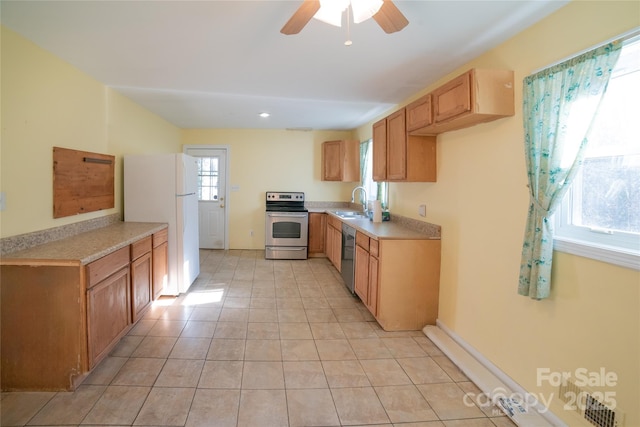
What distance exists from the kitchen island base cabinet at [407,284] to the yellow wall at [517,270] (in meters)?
0.13

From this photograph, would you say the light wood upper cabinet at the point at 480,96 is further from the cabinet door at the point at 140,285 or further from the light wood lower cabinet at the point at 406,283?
the cabinet door at the point at 140,285

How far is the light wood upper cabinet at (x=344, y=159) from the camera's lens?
221 inches

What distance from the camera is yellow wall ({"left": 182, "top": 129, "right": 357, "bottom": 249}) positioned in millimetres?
6062

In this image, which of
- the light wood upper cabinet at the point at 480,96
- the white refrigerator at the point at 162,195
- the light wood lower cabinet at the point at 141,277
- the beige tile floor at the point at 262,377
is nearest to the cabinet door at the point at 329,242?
the beige tile floor at the point at 262,377

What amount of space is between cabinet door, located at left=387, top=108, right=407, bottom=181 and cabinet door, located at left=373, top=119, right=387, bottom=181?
0.29ft

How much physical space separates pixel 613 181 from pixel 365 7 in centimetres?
145

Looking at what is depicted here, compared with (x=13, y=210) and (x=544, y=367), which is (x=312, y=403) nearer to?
(x=544, y=367)

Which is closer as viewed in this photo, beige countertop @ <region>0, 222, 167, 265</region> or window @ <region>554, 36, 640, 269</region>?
window @ <region>554, 36, 640, 269</region>

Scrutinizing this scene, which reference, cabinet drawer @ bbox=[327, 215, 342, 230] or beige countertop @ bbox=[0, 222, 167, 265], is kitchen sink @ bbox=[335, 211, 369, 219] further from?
beige countertop @ bbox=[0, 222, 167, 265]

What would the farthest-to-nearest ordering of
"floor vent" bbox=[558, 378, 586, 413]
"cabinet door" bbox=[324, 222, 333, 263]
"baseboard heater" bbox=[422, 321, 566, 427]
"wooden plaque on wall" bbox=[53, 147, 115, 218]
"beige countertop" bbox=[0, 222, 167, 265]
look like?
"cabinet door" bbox=[324, 222, 333, 263] → "wooden plaque on wall" bbox=[53, 147, 115, 218] → "beige countertop" bbox=[0, 222, 167, 265] → "baseboard heater" bbox=[422, 321, 566, 427] → "floor vent" bbox=[558, 378, 586, 413]

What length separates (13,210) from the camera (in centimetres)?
220

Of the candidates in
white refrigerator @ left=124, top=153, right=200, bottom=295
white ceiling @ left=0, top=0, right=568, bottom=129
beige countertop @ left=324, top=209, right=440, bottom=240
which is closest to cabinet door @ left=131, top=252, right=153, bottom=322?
white refrigerator @ left=124, top=153, right=200, bottom=295

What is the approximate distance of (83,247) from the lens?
231 centimetres

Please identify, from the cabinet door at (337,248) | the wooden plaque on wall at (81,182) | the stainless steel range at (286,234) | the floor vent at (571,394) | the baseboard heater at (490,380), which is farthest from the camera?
the stainless steel range at (286,234)
